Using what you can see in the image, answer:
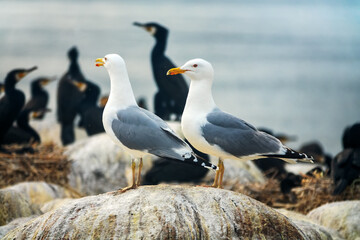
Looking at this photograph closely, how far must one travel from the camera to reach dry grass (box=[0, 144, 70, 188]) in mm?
8898

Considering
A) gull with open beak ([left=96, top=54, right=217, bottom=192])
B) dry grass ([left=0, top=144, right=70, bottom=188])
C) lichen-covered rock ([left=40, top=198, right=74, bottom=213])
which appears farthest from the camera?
dry grass ([left=0, top=144, right=70, bottom=188])

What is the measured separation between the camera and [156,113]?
34.9ft

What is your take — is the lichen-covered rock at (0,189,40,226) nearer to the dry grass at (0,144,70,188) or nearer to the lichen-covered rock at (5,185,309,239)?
the lichen-covered rock at (5,185,309,239)

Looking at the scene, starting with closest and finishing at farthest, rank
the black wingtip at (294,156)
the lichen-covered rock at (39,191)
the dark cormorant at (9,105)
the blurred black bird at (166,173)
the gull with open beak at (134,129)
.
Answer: the gull with open beak at (134,129), the black wingtip at (294,156), the lichen-covered rock at (39,191), the blurred black bird at (166,173), the dark cormorant at (9,105)

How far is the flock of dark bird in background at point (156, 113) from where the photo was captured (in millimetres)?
8219

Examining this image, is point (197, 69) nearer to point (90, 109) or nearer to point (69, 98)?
point (90, 109)

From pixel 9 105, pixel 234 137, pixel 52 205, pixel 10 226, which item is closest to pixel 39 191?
pixel 52 205

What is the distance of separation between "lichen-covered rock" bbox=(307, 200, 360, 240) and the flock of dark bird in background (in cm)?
105

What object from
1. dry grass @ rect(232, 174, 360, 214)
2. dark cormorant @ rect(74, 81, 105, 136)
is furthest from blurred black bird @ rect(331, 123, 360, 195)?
dark cormorant @ rect(74, 81, 105, 136)

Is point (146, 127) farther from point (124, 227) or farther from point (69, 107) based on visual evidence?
point (69, 107)

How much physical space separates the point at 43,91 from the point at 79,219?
31.0ft

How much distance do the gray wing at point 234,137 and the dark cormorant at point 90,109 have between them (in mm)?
5884

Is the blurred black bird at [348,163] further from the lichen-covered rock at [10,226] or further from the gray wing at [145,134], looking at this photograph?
the lichen-covered rock at [10,226]

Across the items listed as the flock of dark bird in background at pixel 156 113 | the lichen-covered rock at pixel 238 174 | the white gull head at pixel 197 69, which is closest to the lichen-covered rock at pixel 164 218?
the white gull head at pixel 197 69
